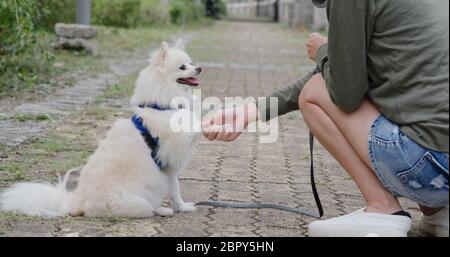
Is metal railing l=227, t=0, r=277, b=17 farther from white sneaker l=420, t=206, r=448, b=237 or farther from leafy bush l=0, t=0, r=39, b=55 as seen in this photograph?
white sneaker l=420, t=206, r=448, b=237

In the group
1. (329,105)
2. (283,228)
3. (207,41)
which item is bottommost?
(207,41)

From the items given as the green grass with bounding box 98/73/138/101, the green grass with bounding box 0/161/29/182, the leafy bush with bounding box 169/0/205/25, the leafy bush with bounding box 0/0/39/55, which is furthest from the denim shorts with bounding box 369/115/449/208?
the leafy bush with bounding box 169/0/205/25

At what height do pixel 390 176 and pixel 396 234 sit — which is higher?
pixel 390 176

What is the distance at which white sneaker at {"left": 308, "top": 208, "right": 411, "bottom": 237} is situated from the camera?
136 inches

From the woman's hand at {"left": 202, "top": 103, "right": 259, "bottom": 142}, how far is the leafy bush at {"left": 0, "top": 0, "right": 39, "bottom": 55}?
3.83 m

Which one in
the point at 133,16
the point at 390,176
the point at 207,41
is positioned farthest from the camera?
the point at 133,16

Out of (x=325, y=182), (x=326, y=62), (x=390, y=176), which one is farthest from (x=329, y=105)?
(x=325, y=182)

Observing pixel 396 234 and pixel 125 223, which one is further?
pixel 125 223

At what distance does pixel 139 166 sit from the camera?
3938mm

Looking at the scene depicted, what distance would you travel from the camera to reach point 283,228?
391cm

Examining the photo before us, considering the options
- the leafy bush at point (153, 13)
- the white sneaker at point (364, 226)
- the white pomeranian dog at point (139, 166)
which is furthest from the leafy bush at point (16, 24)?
the leafy bush at point (153, 13)

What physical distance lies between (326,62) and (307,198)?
1.27m

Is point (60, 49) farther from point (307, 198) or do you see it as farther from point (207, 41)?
point (307, 198)

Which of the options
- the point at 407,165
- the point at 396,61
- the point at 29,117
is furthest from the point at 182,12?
the point at 407,165
